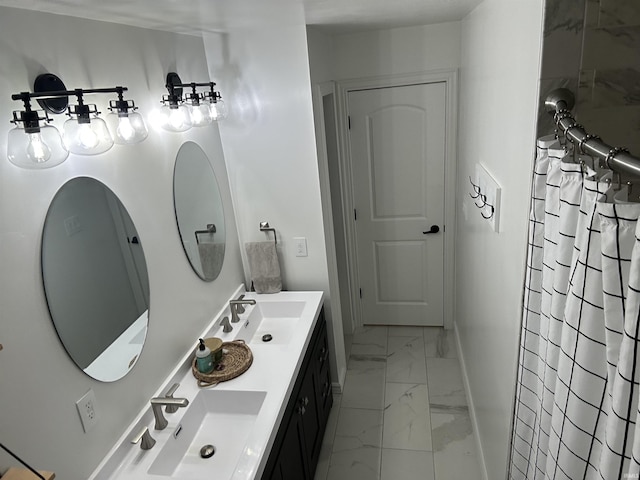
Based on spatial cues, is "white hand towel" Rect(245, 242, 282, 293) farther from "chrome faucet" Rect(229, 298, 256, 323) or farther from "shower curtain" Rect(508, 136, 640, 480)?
"shower curtain" Rect(508, 136, 640, 480)

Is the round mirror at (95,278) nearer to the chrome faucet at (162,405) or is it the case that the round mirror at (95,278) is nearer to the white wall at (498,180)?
the chrome faucet at (162,405)

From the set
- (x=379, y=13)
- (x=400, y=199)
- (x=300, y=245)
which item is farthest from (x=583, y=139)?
(x=400, y=199)

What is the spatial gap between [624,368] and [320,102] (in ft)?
→ 7.51

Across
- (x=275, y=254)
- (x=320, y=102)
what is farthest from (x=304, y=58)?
(x=275, y=254)

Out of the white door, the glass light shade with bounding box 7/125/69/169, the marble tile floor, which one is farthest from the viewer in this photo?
the white door

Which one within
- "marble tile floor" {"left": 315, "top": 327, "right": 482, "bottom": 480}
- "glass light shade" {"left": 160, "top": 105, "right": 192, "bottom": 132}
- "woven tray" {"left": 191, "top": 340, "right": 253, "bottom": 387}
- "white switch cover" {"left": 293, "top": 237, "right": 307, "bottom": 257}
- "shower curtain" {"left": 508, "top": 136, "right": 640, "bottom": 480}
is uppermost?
"glass light shade" {"left": 160, "top": 105, "right": 192, "bottom": 132}

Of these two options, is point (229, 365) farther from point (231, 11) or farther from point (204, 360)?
point (231, 11)

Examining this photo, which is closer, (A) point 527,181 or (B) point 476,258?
(A) point 527,181

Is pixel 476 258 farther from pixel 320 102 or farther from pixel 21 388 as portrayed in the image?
pixel 21 388

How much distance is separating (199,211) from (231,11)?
41.4 inches

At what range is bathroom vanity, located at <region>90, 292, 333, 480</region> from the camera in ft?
5.54

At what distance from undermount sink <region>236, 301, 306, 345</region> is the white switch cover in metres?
0.32

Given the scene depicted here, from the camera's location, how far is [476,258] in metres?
2.57

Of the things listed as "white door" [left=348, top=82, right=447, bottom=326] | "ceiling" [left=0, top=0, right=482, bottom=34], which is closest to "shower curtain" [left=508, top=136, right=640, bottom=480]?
"ceiling" [left=0, top=0, right=482, bottom=34]
